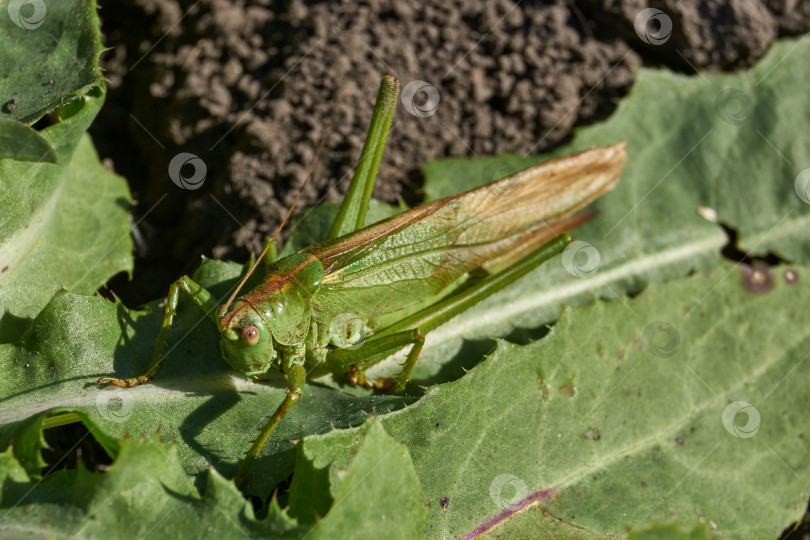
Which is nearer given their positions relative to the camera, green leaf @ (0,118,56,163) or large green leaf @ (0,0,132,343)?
green leaf @ (0,118,56,163)

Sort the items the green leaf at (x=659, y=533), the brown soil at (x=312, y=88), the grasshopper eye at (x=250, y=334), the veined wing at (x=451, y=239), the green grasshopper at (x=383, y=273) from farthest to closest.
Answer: the brown soil at (x=312, y=88) < the veined wing at (x=451, y=239) < the green grasshopper at (x=383, y=273) < the grasshopper eye at (x=250, y=334) < the green leaf at (x=659, y=533)

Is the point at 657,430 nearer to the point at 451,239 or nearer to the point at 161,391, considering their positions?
the point at 451,239

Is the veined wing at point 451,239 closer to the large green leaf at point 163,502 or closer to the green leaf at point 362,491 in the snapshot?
the green leaf at point 362,491

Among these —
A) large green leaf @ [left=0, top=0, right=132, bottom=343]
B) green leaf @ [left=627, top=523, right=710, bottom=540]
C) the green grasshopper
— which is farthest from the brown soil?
green leaf @ [left=627, top=523, right=710, bottom=540]

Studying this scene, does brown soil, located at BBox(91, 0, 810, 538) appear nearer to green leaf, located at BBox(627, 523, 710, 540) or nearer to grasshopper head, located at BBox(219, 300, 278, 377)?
grasshopper head, located at BBox(219, 300, 278, 377)

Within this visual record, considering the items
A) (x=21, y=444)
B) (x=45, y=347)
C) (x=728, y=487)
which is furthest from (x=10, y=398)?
(x=728, y=487)

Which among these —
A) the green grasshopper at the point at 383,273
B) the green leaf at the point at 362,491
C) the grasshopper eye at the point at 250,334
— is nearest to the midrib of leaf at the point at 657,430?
the green leaf at the point at 362,491
